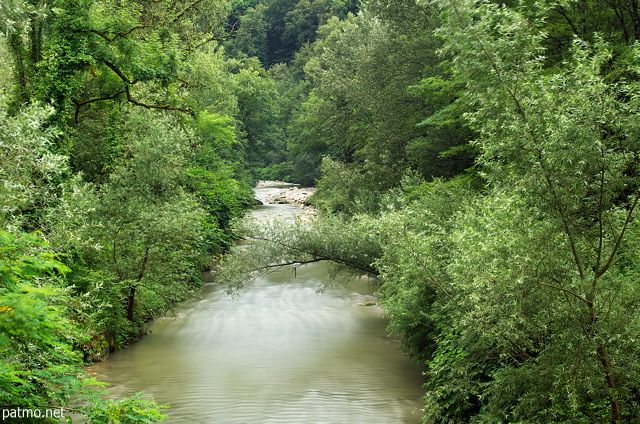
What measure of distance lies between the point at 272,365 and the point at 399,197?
6109mm

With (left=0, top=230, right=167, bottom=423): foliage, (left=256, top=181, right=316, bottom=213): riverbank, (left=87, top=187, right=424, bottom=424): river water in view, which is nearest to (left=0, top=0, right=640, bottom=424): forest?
(left=0, top=230, right=167, bottom=423): foliage

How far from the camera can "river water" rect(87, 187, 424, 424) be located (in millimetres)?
A: 9578

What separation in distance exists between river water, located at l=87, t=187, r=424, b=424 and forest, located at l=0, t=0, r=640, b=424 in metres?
0.95

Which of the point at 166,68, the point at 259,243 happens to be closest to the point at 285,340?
the point at 259,243

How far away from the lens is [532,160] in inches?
213

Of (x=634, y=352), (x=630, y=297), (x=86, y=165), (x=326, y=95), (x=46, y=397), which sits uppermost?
(x=326, y=95)

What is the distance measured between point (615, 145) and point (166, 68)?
13.8 m

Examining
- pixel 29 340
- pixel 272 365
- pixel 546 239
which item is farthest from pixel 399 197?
pixel 29 340

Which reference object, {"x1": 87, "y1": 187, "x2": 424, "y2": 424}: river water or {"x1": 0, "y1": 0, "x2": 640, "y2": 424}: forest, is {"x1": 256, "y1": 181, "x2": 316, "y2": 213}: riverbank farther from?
{"x1": 87, "y1": 187, "x2": 424, "y2": 424}: river water

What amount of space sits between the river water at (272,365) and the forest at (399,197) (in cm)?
95

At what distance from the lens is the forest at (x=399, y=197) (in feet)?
17.0

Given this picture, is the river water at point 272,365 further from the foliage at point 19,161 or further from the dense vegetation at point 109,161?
the foliage at point 19,161

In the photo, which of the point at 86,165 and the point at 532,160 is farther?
the point at 86,165

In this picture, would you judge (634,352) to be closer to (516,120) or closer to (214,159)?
(516,120)
